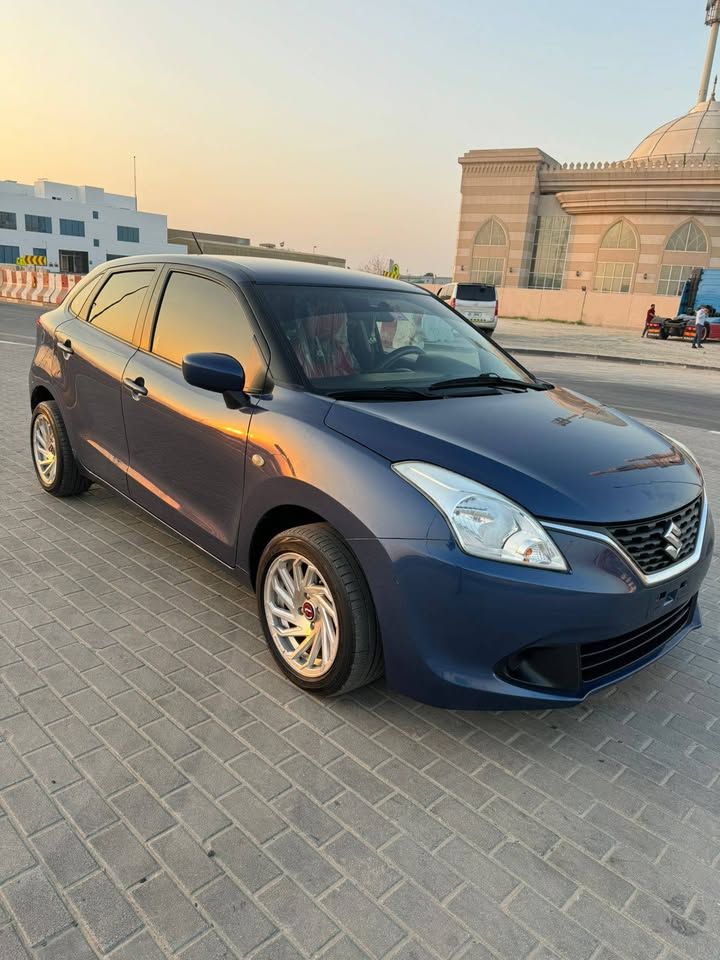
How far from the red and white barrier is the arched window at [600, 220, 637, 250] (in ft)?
143

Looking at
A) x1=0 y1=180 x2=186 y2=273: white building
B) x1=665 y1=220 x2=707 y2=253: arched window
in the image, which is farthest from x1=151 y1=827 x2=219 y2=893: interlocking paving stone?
x1=0 y1=180 x2=186 y2=273: white building

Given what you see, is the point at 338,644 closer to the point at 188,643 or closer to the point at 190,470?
the point at 188,643

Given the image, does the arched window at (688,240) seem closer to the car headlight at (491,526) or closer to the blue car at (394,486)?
the blue car at (394,486)

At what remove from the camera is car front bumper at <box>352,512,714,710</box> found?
230cm

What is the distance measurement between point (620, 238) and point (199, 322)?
59599 mm

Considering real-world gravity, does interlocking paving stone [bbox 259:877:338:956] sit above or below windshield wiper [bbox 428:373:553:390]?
below

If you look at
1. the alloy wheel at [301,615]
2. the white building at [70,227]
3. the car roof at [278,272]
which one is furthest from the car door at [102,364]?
the white building at [70,227]

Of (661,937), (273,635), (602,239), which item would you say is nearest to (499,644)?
(661,937)

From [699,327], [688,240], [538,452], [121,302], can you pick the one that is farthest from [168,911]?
[688,240]

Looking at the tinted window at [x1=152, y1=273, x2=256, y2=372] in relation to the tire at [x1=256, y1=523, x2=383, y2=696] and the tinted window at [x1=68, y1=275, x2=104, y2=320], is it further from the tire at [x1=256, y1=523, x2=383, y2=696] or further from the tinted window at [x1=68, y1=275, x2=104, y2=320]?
the tinted window at [x1=68, y1=275, x2=104, y2=320]

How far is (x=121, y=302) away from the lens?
13.9ft

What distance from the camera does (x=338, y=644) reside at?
105 inches

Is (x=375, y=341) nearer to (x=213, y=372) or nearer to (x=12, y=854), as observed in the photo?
(x=213, y=372)

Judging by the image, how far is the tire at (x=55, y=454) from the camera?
4.78 meters
